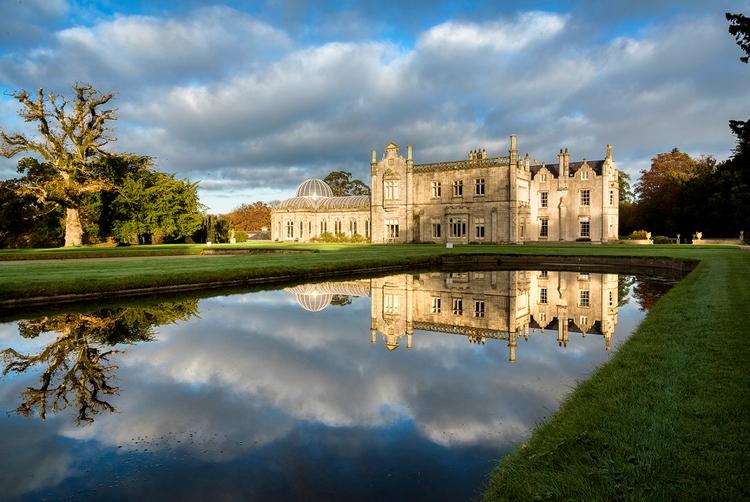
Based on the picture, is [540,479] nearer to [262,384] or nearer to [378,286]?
[262,384]

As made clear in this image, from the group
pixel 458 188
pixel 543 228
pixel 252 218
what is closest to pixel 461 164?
pixel 458 188

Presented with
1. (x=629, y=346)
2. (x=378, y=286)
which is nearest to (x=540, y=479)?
(x=629, y=346)

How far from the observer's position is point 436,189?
151 ft

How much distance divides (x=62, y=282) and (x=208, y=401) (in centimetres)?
1037

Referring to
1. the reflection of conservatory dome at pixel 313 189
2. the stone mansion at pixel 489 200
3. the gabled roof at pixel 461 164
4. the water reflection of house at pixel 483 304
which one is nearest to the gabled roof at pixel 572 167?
the stone mansion at pixel 489 200

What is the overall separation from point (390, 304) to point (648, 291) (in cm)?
886

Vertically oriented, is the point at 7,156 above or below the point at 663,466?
above

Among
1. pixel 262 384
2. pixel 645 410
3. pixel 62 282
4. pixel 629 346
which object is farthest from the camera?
pixel 62 282

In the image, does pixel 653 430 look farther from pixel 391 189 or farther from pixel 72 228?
pixel 391 189

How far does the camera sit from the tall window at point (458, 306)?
11492 mm

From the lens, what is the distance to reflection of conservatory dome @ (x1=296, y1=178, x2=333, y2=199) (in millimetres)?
60875

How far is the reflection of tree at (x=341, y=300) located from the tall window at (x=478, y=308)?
3.54 m

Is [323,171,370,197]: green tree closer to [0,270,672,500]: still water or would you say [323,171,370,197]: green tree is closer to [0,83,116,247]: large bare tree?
[0,83,116,247]: large bare tree

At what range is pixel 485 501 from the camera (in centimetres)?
323
